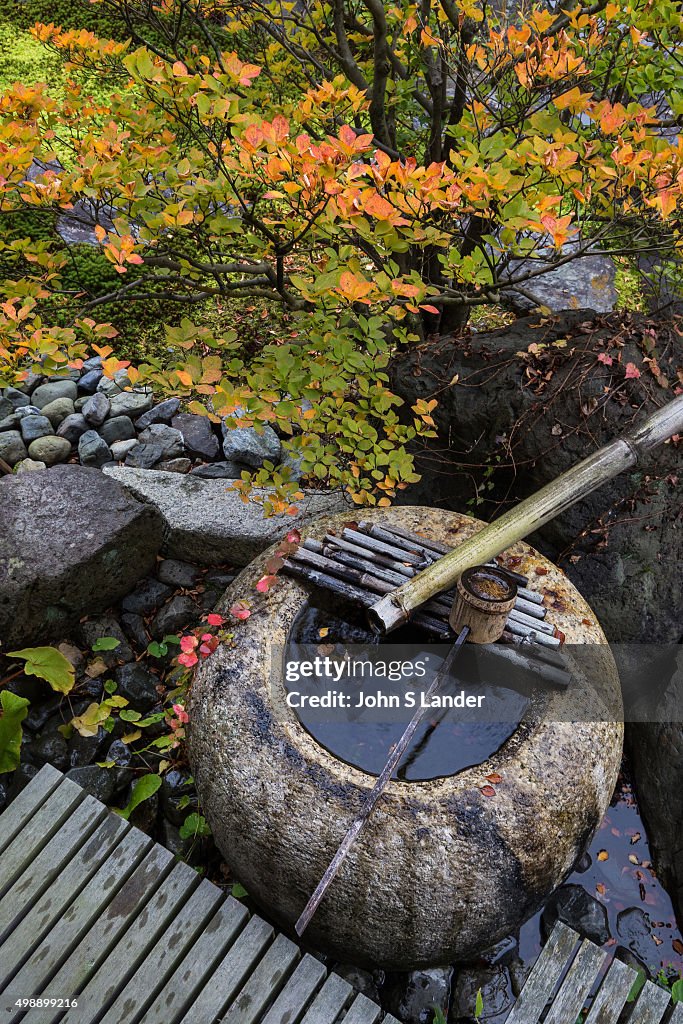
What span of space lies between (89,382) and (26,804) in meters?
3.78

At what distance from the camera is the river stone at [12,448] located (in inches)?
194

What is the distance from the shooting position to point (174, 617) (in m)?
4.02

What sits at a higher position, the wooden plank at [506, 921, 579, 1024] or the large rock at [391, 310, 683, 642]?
the large rock at [391, 310, 683, 642]

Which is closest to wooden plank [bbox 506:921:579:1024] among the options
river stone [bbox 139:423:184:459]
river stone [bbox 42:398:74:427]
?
river stone [bbox 139:423:184:459]

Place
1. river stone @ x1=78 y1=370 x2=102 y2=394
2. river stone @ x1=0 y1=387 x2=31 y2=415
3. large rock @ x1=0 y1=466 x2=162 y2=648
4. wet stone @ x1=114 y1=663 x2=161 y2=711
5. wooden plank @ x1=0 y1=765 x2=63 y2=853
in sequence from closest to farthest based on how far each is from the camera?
1. wooden plank @ x1=0 y1=765 x2=63 y2=853
2. large rock @ x1=0 y1=466 x2=162 y2=648
3. wet stone @ x1=114 y1=663 x2=161 y2=711
4. river stone @ x1=0 y1=387 x2=31 y2=415
5. river stone @ x1=78 y1=370 x2=102 y2=394

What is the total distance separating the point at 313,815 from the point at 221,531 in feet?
7.37

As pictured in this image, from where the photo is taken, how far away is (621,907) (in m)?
3.18

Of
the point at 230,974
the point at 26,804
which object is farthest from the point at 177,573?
the point at 230,974

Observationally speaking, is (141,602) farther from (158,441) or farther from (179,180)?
(179,180)

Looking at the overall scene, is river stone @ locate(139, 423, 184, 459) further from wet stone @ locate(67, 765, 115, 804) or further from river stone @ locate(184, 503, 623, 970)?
river stone @ locate(184, 503, 623, 970)

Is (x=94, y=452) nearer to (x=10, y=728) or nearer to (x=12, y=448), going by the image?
(x=12, y=448)

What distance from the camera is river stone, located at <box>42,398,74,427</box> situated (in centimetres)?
527

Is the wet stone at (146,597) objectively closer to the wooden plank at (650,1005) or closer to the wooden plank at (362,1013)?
the wooden plank at (362,1013)

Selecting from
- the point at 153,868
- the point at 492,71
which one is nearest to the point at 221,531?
the point at 153,868
